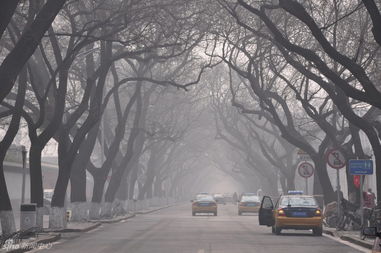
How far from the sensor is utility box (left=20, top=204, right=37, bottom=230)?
90.1ft

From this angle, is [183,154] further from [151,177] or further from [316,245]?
[316,245]

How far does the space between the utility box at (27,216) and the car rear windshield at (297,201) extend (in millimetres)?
8942

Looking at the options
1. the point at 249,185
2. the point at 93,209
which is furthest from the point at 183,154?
the point at 93,209

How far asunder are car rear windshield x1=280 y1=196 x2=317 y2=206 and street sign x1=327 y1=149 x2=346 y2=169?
5.12 feet

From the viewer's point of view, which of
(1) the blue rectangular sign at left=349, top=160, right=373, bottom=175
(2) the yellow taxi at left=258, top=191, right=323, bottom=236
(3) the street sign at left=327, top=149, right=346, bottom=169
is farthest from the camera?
(3) the street sign at left=327, top=149, right=346, bottom=169

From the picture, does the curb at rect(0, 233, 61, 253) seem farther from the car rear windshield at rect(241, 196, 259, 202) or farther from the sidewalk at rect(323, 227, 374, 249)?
the car rear windshield at rect(241, 196, 259, 202)

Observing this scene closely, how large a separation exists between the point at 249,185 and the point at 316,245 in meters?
108

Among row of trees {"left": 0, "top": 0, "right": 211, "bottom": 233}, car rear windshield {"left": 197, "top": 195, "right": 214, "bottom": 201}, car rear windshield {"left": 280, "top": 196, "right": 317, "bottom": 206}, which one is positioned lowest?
car rear windshield {"left": 280, "top": 196, "right": 317, "bottom": 206}

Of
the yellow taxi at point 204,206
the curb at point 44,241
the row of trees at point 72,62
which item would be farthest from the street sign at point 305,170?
the yellow taxi at point 204,206

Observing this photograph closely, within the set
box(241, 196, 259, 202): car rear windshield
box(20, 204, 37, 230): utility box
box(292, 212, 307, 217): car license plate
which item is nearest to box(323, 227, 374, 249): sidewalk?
box(292, 212, 307, 217): car license plate

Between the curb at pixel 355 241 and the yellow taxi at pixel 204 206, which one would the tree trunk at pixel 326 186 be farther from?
the yellow taxi at pixel 204 206

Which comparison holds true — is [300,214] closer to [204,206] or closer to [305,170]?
[305,170]

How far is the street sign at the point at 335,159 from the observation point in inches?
1193

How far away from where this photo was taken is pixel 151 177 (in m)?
77.3
